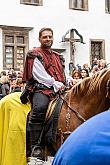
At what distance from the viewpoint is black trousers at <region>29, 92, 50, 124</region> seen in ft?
21.3

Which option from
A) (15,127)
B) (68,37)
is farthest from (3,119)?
(68,37)

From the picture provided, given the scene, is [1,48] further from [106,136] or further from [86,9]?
[106,136]

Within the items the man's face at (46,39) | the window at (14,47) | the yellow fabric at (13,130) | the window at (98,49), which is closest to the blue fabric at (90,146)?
the yellow fabric at (13,130)

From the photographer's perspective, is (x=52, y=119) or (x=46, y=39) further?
(x=46, y=39)

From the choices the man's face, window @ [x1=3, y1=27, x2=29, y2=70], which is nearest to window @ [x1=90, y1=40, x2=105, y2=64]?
window @ [x1=3, y1=27, x2=29, y2=70]

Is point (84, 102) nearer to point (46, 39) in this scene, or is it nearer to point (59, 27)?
point (46, 39)

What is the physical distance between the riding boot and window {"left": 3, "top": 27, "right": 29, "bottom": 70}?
Result: 63.7 feet

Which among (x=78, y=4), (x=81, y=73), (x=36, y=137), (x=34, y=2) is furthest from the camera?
(x=78, y=4)

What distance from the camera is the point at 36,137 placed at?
6.58 meters

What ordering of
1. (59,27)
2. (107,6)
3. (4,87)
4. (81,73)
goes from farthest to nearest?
(107,6)
(59,27)
(4,87)
(81,73)

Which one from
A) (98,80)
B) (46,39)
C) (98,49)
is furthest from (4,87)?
(98,49)

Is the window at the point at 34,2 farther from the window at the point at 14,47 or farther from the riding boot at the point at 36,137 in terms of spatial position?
the riding boot at the point at 36,137

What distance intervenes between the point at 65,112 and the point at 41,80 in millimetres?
583

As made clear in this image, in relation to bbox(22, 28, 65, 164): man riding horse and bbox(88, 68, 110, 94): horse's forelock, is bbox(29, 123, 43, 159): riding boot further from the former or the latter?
bbox(88, 68, 110, 94): horse's forelock
